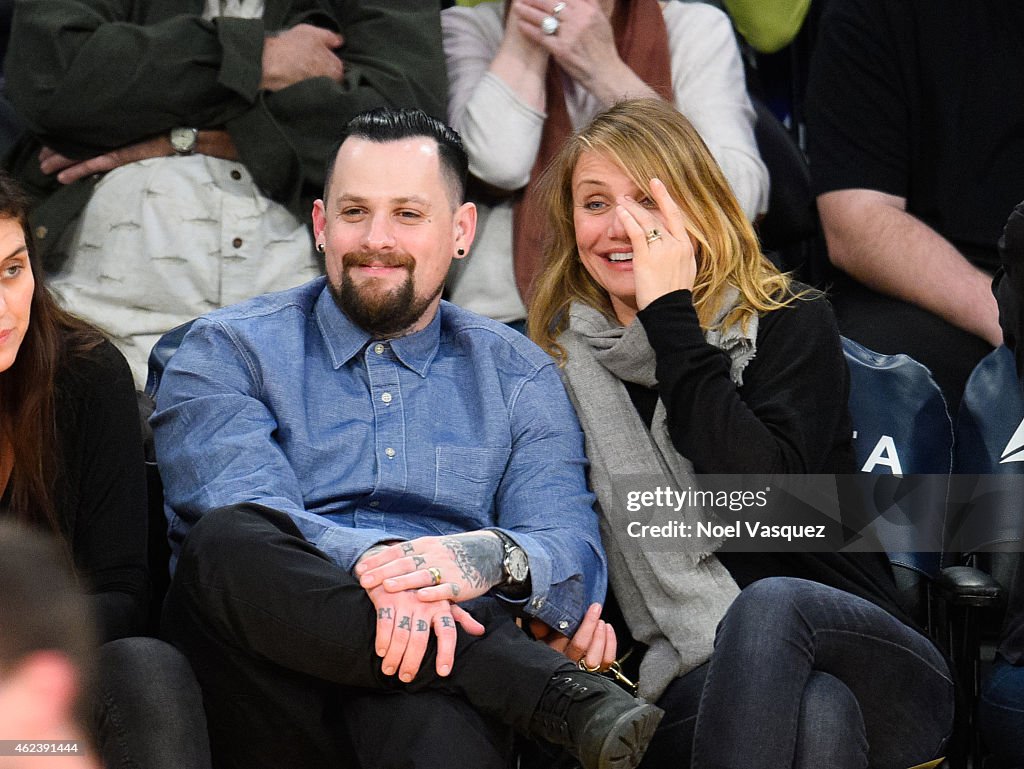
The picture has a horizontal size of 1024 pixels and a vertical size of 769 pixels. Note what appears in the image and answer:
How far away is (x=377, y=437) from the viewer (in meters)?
2.79

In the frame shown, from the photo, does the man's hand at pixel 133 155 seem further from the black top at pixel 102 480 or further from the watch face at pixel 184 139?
the black top at pixel 102 480

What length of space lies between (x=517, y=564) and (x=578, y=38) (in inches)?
60.3

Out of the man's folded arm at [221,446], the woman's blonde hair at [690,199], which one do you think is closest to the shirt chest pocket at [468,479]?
the man's folded arm at [221,446]

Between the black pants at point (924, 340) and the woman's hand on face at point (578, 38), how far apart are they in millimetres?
829

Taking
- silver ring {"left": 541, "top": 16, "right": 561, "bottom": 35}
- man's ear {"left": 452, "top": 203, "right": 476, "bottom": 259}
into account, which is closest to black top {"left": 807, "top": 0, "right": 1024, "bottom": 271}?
silver ring {"left": 541, "top": 16, "right": 561, "bottom": 35}

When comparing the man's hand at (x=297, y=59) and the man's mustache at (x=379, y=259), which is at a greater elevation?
the man's hand at (x=297, y=59)

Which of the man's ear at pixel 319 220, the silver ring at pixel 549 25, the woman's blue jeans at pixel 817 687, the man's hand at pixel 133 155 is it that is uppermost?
the silver ring at pixel 549 25

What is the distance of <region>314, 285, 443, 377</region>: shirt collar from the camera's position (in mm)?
2877

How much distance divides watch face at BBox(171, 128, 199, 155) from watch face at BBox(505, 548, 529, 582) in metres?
1.41

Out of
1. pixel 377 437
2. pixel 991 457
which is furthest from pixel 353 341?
pixel 991 457

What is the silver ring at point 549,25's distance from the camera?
11.8ft

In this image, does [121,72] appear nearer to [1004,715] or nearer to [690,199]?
[690,199]

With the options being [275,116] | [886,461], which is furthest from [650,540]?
[275,116]

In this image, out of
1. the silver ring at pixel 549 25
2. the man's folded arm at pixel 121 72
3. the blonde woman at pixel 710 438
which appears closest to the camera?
the blonde woman at pixel 710 438
